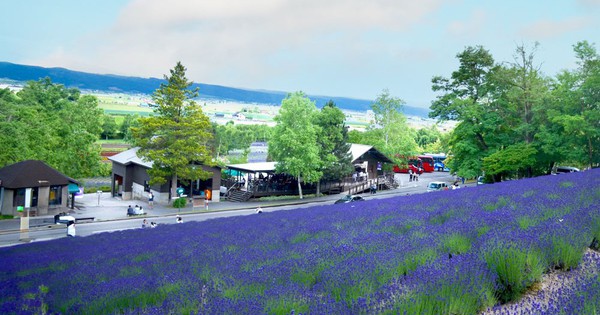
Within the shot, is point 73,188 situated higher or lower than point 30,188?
lower

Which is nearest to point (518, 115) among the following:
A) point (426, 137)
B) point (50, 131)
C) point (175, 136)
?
point (175, 136)

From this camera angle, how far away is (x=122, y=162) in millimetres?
49281

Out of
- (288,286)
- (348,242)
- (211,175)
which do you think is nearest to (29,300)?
(288,286)

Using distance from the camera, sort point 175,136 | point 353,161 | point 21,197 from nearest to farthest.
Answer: point 21,197, point 175,136, point 353,161

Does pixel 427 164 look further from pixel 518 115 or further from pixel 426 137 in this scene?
pixel 426 137

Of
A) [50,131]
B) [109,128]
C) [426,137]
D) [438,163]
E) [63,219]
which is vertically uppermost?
[426,137]

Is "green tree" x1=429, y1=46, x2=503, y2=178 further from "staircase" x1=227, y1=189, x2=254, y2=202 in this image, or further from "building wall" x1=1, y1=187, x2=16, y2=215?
"building wall" x1=1, y1=187, x2=16, y2=215

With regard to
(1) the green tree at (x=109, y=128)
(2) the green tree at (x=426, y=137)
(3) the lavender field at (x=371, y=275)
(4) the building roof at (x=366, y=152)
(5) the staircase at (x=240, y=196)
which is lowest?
(5) the staircase at (x=240, y=196)

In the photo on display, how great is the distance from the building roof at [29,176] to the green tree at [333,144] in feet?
82.5

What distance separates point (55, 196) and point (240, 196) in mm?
17467

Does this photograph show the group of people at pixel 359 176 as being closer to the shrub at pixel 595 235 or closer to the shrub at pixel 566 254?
the shrub at pixel 595 235

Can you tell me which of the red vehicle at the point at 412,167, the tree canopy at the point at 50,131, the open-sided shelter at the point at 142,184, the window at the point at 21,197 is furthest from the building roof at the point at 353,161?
the window at the point at 21,197

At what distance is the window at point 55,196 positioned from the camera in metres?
35.7

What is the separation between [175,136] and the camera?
40.8m
